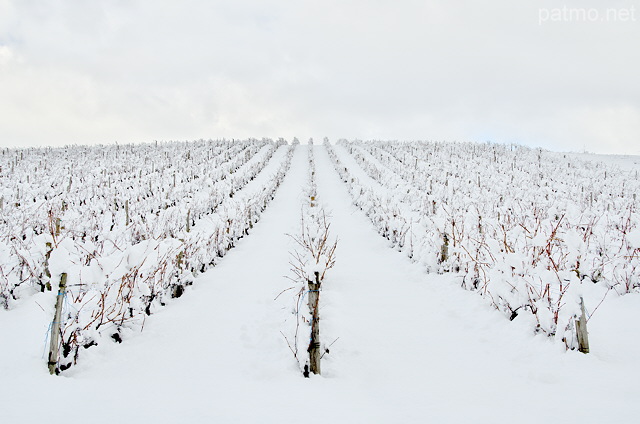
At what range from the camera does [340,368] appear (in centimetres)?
355

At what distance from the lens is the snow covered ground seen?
9.03 ft

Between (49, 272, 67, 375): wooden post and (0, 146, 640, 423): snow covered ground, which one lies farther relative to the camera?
(49, 272, 67, 375): wooden post

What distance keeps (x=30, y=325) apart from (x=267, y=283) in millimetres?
3184

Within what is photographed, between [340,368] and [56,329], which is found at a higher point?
[56,329]

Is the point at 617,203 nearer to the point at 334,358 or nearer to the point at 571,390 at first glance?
the point at 571,390

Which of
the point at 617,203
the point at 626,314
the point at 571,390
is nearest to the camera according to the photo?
the point at 571,390

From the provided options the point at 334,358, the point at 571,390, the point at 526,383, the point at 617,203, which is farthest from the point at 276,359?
the point at 617,203

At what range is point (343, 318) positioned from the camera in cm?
476

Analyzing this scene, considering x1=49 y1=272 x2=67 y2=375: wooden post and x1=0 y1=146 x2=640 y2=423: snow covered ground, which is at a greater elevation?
x1=49 y1=272 x2=67 y2=375: wooden post

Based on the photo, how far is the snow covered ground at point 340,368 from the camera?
2752 millimetres

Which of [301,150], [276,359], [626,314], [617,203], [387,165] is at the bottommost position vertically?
[276,359]

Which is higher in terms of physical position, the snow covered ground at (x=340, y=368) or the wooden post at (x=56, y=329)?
the wooden post at (x=56, y=329)

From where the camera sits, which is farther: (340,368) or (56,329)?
(340,368)

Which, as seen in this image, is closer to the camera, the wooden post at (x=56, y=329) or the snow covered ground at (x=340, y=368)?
the snow covered ground at (x=340, y=368)
